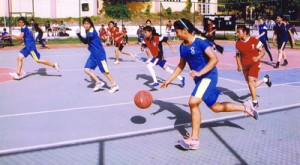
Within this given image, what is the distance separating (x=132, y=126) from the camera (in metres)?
6.27

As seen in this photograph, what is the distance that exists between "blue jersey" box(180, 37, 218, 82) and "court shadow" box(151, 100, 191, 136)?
4.00 ft

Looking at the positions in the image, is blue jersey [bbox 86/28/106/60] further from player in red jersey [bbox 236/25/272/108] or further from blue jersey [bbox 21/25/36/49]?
player in red jersey [bbox 236/25/272/108]

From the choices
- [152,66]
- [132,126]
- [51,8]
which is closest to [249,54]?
[132,126]

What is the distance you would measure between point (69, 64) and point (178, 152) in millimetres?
10997

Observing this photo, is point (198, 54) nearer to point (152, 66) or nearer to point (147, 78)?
point (152, 66)

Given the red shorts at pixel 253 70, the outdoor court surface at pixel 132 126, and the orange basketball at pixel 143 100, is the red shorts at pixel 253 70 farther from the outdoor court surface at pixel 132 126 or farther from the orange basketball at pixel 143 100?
the orange basketball at pixel 143 100

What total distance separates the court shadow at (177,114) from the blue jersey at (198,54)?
1219 millimetres

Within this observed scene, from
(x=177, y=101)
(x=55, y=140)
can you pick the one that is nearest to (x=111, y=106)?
(x=177, y=101)

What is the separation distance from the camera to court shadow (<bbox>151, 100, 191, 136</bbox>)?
6180mm

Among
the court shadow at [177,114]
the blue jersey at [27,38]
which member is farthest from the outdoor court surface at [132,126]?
the blue jersey at [27,38]

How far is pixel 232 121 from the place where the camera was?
6488 millimetres

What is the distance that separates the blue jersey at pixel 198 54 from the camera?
5.10m

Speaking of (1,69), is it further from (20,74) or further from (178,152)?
(178,152)

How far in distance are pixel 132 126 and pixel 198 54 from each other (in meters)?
1.95
